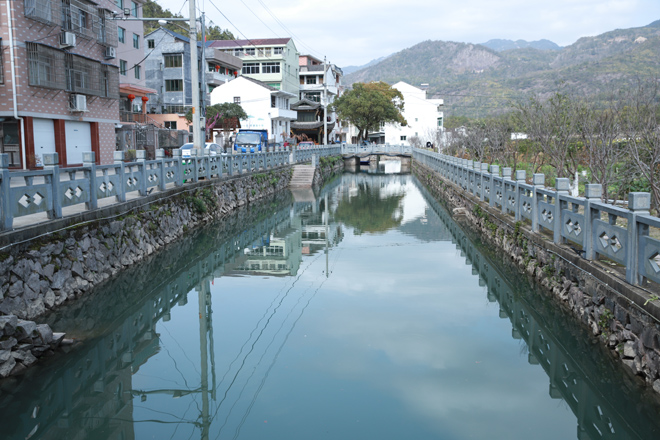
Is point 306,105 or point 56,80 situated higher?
point 306,105

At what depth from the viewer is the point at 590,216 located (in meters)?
7.91

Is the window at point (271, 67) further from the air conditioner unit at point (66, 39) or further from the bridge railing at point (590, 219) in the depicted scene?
the bridge railing at point (590, 219)

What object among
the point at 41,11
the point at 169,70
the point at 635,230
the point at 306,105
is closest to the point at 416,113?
the point at 306,105

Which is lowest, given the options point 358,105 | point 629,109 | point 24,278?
point 24,278

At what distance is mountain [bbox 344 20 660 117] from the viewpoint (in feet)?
288

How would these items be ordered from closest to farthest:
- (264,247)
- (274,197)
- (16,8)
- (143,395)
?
1. (143,395)
2. (264,247)
3. (16,8)
4. (274,197)

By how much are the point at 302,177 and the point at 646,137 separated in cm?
2383

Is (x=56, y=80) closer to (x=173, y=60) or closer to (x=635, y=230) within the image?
(x=635, y=230)

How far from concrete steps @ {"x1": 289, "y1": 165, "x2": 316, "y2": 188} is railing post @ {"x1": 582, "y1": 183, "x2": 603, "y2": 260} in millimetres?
25802

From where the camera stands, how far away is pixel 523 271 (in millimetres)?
11648

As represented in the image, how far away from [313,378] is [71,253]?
16.4 ft

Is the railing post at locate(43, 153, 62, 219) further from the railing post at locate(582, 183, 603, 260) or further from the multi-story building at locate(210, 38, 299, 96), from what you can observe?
the multi-story building at locate(210, 38, 299, 96)

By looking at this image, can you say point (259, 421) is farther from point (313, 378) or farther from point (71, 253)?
point (71, 253)

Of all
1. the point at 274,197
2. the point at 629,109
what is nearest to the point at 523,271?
the point at 629,109
